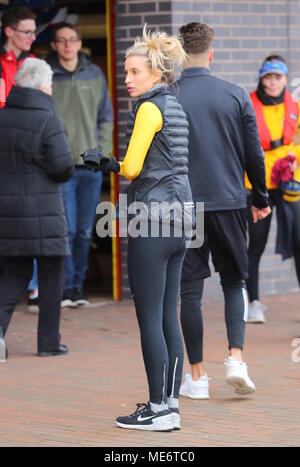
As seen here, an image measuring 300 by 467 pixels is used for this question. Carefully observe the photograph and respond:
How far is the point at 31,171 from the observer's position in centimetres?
845

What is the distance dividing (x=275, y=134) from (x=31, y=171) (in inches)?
88.2

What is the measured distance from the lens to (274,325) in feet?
32.4

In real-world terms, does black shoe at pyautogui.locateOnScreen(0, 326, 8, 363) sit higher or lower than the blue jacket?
lower

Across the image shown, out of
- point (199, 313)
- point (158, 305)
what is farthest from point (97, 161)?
point (199, 313)

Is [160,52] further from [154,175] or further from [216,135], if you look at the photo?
[216,135]

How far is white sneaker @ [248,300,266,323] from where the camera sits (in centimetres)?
999

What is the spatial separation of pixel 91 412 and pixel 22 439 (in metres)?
0.76

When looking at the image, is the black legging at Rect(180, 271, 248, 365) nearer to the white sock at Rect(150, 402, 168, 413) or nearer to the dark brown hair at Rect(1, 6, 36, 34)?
the white sock at Rect(150, 402, 168, 413)

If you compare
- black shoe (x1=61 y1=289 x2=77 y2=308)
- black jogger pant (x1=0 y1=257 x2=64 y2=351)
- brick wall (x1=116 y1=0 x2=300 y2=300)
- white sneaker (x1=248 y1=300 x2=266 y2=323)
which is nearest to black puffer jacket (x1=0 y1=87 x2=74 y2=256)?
black jogger pant (x1=0 y1=257 x2=64 y2=351)

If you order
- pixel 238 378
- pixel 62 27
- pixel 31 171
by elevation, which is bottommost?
pixel 238 378

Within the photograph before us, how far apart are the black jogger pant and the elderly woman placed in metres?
0.06

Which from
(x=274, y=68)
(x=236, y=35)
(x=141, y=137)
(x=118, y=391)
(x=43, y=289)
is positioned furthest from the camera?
(x=236, y=35)

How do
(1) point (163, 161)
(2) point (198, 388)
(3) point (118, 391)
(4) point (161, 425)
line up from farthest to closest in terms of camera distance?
(3) point (118, 391) < (2) point (198, 388) < (4) point (161, 425) < (1) point (163, 161)
